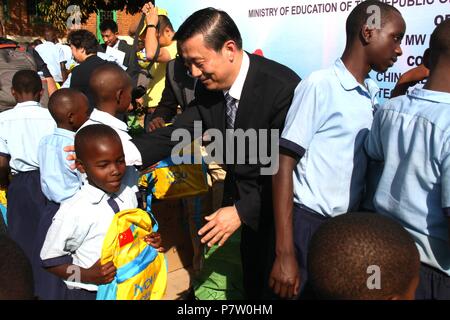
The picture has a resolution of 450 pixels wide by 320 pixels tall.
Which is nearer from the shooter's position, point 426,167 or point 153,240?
point 426,167

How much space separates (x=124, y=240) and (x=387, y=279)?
3.54 feet

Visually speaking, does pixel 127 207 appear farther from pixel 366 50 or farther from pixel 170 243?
pixel 170 243

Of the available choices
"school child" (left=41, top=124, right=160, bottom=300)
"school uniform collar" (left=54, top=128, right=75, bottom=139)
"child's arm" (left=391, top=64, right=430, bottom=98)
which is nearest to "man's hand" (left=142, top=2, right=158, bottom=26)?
"school uniform collar" (left=54, top=128, right=75, bottom=139)

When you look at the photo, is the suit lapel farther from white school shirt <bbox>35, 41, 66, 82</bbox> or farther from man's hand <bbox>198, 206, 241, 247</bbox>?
white school shirt <bbox>35, 41, 66, 82</bbox>

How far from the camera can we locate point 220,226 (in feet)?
6.73

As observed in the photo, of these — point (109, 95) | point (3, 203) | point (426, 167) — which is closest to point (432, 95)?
point (426, 167)

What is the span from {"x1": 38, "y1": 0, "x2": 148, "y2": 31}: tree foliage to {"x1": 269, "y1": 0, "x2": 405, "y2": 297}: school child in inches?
567

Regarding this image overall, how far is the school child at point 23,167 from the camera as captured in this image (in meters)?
3.16

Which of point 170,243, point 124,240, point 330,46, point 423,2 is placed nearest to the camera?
point 124,240

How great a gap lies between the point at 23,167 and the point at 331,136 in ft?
7.38

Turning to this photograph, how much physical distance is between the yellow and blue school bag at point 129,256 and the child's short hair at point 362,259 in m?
0.86

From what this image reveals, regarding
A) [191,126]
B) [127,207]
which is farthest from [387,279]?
[191,126]

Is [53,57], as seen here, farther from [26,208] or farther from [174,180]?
[174,180]
